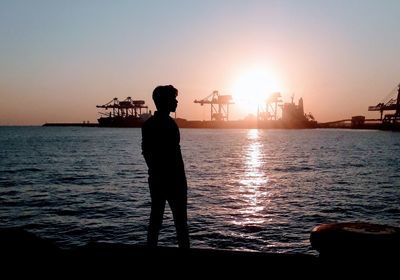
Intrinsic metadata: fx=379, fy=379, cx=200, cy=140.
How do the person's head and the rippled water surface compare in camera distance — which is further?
the rippled water surface

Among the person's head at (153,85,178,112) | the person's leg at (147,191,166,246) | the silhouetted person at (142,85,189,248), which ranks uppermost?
the person's head at (153,85,178,112)

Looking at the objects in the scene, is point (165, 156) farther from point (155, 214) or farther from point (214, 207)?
point (214, 207)

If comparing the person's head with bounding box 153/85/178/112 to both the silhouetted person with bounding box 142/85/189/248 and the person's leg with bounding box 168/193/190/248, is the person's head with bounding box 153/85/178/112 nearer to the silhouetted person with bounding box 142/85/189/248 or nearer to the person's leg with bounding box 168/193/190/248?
the silhouetted person with bounding box 142/85/189/248

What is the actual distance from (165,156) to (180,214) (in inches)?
26.2

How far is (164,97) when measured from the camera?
4.15 m

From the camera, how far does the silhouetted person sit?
13.5 feet

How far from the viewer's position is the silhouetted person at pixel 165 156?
4.11 m

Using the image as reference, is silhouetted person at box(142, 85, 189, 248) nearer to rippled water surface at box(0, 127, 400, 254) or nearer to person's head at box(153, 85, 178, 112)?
person's head at box(153, 85, 178, 112)

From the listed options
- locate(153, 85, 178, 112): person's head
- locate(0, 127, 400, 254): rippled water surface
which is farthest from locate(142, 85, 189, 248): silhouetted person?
locate(0, 127, 400, 254): rippled water surface

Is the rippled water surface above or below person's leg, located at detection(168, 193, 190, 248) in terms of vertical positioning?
below

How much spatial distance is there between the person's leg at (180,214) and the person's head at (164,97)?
0.98 metres

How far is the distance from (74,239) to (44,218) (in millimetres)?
2962

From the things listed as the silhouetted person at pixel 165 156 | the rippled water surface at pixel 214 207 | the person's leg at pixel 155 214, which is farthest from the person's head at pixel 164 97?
the rippled water surface at pixel 214 207

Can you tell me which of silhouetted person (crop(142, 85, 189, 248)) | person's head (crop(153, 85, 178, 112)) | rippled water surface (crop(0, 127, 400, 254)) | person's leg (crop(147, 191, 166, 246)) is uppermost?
person's head (crop(153, 85, 178, 112))
